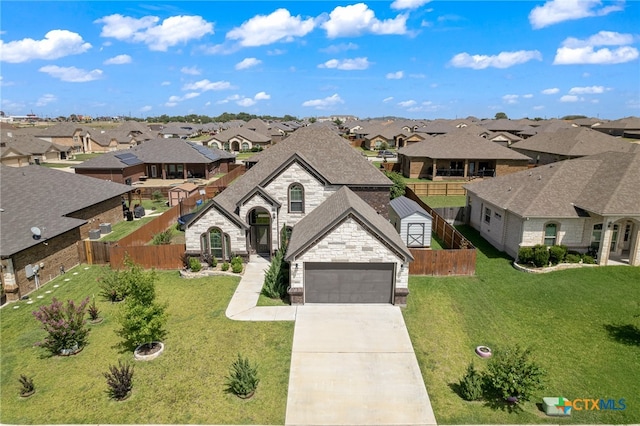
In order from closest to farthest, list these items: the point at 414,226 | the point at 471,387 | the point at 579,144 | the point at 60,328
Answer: the point at 471,387
the point at 60,328
the point at 414,226
the point at 579,144

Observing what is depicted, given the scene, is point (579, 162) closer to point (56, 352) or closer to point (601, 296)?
point (601, 296)

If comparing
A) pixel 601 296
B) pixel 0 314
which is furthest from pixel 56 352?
pixel 601 296

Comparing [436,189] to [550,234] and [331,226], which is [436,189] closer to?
[550,234]

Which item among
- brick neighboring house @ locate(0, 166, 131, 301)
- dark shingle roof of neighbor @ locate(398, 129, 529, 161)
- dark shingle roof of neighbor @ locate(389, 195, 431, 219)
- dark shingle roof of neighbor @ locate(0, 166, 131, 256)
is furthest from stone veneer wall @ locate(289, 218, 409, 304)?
dark shingle roof of neighbor @ locate(398, 129, 529, 161)

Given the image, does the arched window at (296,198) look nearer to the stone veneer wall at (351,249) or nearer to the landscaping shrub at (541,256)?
the stone veneer wall at (351,249)

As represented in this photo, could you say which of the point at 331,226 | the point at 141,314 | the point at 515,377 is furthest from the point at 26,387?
the point at 515,377

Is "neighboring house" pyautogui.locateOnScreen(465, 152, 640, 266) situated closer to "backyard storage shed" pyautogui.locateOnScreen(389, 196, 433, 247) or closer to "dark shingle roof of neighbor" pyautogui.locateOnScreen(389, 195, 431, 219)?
"backyard storage shed" pyautogui.locateOnScreen(389, 196, 433, 247)

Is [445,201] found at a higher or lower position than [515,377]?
higher
